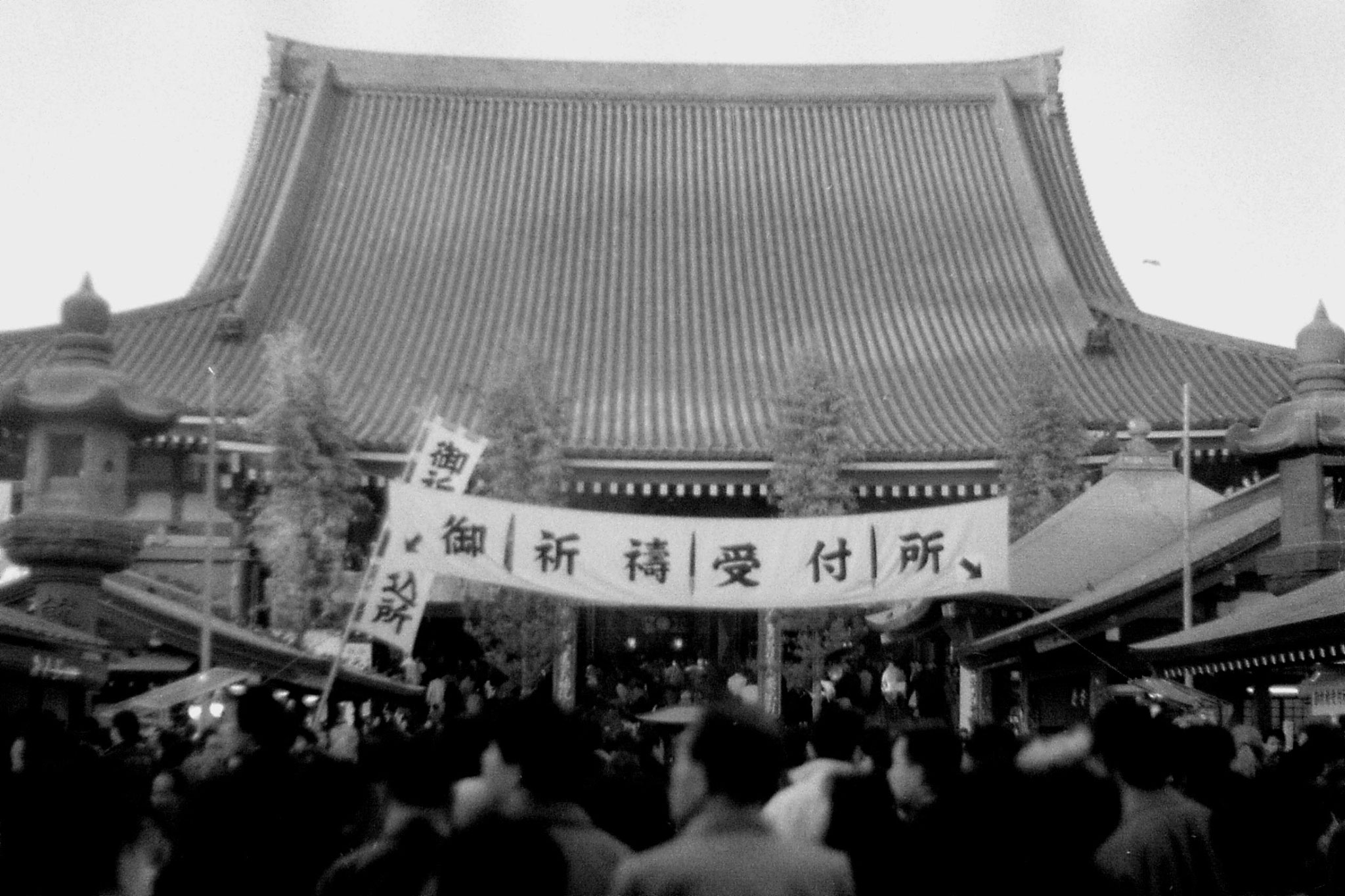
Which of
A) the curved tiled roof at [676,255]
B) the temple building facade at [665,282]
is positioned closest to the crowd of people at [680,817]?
the temple building facade at [665,282]

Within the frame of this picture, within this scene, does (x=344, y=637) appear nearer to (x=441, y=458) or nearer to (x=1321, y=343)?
(x=441, y=458)

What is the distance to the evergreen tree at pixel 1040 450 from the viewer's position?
28219mm

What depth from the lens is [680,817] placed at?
504 centimetres

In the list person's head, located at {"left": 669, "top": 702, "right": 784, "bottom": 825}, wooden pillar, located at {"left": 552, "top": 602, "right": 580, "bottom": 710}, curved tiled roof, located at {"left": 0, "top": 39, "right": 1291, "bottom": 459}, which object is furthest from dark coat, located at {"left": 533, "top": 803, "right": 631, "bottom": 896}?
curved tiled roof, located at {"left": 0, "top": 39, "right": 1291, "bottom": 459}

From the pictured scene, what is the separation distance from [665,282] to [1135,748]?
29333mm

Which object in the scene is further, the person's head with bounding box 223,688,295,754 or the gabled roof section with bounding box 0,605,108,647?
the gabled roof section with bounding box 0,605,108,647

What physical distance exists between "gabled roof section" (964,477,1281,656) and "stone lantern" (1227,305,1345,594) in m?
0.29

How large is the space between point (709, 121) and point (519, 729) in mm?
34309

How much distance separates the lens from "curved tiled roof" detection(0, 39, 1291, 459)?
105ft

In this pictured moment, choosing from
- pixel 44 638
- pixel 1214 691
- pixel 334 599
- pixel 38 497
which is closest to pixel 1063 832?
pixel 44 638

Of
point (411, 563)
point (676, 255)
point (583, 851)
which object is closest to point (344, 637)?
point (411, 563)

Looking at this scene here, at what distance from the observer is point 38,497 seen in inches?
650

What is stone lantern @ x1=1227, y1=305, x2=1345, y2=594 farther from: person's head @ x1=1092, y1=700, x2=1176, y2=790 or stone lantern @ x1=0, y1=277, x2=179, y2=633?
person's head @ x1=1092, y1=700, x2=1176, y2=790

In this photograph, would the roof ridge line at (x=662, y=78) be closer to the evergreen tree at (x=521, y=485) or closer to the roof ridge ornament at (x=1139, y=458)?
the evergreen tree at (x=521, y=485)
